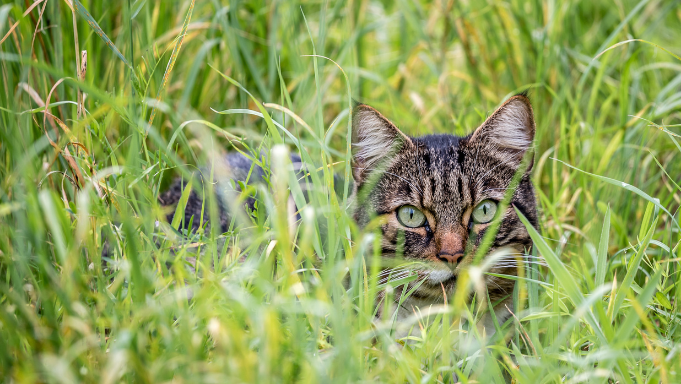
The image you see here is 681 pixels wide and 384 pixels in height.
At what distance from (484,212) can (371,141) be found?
0.47m

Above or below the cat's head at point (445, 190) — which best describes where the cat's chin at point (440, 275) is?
below

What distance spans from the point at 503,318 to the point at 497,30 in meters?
2.07

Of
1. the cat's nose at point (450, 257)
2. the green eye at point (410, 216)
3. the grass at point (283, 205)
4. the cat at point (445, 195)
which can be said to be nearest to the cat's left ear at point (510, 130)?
the cat at point (445, 195)

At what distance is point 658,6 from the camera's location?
10.9 feet

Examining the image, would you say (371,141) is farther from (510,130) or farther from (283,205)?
(283,205)

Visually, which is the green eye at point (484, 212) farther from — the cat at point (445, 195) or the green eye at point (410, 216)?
the green eye at point (410, 216)

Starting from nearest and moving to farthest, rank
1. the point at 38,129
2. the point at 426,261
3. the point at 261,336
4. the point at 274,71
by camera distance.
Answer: the point at 261,336 → the point at 426,261 → the point at 38,129 → the point at 274,71

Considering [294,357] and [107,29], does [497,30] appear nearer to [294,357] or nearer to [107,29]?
[107,29]

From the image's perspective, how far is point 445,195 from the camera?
5.99 feet

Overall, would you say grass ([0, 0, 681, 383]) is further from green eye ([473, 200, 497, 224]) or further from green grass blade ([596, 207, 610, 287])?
green eye ([473, 200, 497, 224])

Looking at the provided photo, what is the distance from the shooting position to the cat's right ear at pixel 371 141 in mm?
1906

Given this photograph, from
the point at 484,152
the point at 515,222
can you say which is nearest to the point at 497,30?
the point at 484,152

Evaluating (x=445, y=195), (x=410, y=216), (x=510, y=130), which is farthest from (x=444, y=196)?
(x=510, y=130)

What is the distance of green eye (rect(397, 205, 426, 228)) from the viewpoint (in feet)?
6.09
